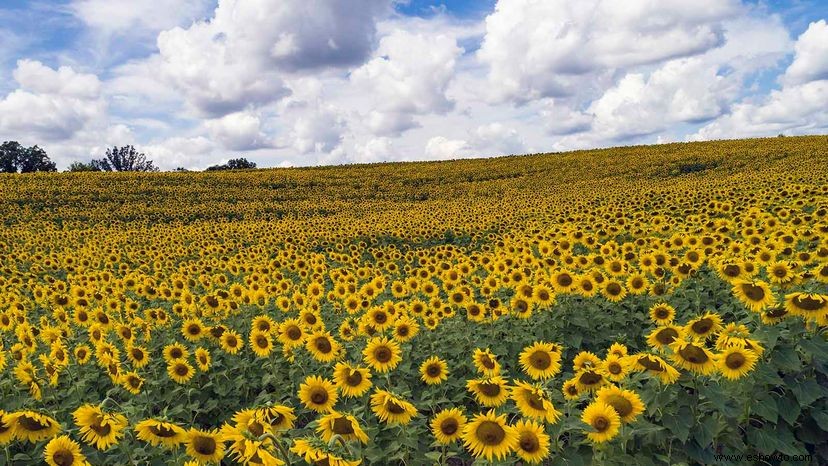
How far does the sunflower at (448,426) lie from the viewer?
12.0ft

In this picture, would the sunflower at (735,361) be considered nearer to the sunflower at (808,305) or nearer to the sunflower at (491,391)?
the sunflower at (808,305)

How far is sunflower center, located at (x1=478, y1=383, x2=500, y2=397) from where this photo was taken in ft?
14.1

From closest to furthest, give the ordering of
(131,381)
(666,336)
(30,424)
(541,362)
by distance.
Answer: (30,424) < (666,336) < (541,362) < (131,381)

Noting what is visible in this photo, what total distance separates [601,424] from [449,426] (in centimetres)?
100

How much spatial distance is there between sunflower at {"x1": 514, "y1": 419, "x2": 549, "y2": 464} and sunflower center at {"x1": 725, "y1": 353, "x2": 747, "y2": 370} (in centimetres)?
167

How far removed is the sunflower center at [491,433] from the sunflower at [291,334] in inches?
125

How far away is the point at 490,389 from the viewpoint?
4309 mm

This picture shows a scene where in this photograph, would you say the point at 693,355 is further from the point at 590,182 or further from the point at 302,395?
the point at 590,182

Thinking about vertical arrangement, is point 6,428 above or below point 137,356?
above

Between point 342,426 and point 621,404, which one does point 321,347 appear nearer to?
point 342,426

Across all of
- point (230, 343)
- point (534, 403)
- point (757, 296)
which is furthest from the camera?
point (230, 343)

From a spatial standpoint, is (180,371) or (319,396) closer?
(319,396)

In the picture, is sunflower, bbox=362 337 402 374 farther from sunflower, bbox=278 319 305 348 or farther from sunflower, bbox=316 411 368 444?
sunflower, bbox=316 411 368 444

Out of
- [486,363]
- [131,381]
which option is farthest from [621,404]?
[131,381]
